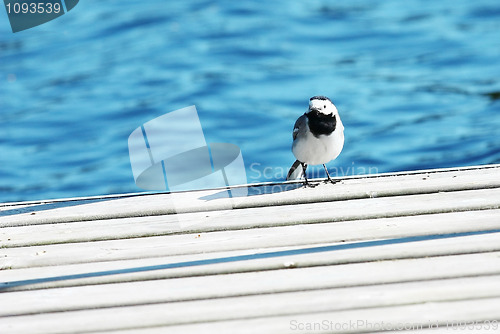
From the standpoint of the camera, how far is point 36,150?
409 inches

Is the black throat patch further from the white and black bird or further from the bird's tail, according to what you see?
the bird's tail

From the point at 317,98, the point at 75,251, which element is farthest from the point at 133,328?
the point at 317,98

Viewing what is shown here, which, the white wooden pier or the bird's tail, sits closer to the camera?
the white wooden pier

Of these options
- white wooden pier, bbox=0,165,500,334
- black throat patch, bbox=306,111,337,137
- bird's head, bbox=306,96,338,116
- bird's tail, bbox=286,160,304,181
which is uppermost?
bird's head, bbox=306,96,338,116

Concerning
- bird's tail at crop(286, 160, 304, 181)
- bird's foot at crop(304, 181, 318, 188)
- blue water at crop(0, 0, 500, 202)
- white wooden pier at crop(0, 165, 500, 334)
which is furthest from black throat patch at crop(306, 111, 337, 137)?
blue water at crop(0, 0, 500, 202)

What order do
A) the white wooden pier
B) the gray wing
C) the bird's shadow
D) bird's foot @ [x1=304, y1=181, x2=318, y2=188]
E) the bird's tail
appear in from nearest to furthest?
the white wooden pier
the bird's shadow
bird's foot @ [x1=304, y1=181, x2=318, y2=188]
the gray wing
the bird's tail

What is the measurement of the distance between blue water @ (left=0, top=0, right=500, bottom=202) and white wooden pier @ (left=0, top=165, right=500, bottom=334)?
481 cm

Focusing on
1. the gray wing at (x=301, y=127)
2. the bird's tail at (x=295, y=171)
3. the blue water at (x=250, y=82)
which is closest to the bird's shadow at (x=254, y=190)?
the gray wing at (x=301, y=127)

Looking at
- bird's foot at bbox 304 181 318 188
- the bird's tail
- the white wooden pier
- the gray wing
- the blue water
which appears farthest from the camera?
Answer: the blue water

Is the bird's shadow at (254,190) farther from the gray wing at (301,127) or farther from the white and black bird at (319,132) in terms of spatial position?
the gray wing at (301,127)

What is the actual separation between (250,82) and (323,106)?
6.81m

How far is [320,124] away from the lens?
197 inches

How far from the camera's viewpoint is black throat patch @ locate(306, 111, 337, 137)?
500 centimetres

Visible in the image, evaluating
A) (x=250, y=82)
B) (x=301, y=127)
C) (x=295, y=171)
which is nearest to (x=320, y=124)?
(x=301, y=127)
